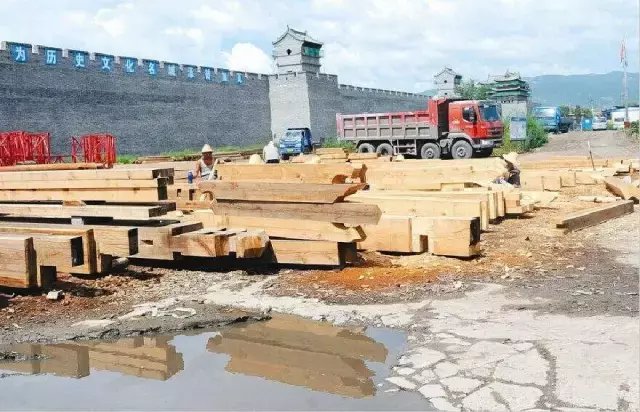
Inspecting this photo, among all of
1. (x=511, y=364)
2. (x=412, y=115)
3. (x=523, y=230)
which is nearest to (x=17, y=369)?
(x=511, y=364)

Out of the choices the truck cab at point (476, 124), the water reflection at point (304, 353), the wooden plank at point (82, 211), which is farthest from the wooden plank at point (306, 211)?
the truck cab at point (476, 124)

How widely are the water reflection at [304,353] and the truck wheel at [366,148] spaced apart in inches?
906

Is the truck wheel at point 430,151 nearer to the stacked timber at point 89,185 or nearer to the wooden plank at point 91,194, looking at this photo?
the stacked timber at point 89,185

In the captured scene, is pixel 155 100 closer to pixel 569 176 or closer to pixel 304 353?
pixel 569 176

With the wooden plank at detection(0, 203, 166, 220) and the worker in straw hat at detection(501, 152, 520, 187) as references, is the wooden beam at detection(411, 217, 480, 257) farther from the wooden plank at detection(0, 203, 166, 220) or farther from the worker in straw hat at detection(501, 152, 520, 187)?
the worker in straw hat at detection(501, 152, 520, 187)

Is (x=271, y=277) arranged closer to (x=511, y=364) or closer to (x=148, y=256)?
(x=148, y=256)

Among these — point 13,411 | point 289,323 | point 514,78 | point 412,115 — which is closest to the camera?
point 13,411

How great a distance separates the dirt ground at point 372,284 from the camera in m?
5.15

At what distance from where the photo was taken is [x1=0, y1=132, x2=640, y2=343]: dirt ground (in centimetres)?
515

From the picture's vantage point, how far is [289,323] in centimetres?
511

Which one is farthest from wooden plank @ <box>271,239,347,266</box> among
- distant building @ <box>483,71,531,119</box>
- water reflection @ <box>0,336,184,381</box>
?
distant building @ <box>483,71,531,119</box>

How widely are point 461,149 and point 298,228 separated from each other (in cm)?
1927

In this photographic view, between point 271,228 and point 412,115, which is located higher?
point 412,115

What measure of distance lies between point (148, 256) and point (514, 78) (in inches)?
2007
